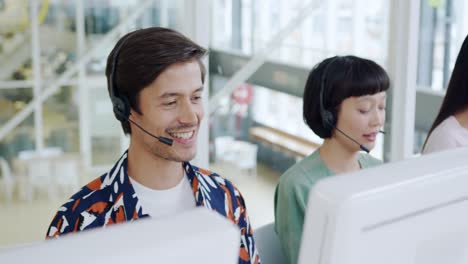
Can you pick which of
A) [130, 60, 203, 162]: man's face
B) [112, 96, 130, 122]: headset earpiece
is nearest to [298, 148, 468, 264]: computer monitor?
[130, 60, 203, 162]: man's face

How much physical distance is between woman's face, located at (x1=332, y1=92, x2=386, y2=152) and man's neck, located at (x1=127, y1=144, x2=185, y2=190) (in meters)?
0.65

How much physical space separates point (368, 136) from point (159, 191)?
0.78 metres

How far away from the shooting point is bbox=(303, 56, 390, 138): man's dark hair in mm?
1847

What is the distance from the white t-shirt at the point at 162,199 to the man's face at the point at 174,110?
0.24 ft

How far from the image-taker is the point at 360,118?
6.16 ft

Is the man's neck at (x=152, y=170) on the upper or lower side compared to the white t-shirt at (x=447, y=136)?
upper

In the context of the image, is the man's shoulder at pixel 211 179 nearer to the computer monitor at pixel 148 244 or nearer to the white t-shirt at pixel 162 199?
the white t-shirt at pixel 162 199

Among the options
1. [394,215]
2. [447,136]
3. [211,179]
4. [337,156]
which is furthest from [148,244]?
[447,136]

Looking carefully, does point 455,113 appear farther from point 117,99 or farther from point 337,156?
point 117,99

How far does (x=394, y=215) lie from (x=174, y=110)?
0.84 meters

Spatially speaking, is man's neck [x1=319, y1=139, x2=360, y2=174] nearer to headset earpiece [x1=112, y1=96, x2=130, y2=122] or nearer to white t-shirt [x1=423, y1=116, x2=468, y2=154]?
white t-shirt [x1=423, y1=116, x2=468, y2=154]

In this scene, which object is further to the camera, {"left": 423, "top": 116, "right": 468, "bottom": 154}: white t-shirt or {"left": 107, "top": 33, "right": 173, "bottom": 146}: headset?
{"left": 423, "top": 116, "right": 468, "bottom": 154}: white t-shirt

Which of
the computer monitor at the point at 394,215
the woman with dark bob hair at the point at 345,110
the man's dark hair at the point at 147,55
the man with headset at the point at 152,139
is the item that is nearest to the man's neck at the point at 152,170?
the man with headset at the point at 152,139

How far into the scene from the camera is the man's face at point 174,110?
1322 mm
